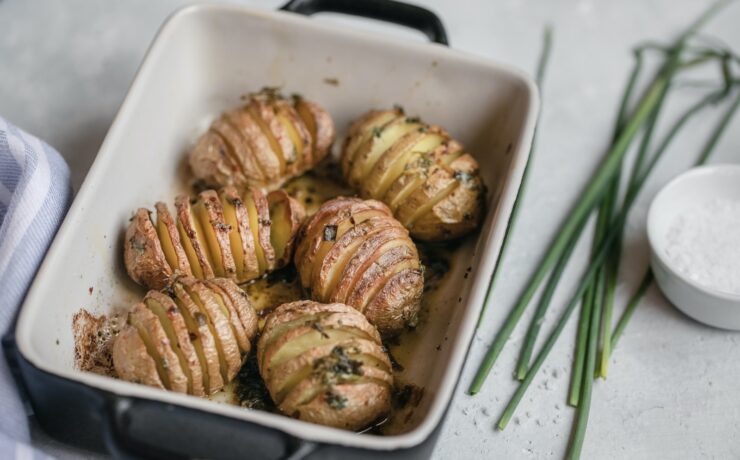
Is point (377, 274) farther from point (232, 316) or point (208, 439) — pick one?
point (208, 439)

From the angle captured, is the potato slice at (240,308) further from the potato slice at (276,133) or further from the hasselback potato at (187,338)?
the potato slice at (276,133)

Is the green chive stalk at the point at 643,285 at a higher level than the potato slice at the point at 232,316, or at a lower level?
lower

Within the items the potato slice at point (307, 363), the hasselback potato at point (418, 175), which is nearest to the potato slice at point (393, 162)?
the hasselback potato at point (418, 175)

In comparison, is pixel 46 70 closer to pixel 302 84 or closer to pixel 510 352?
pixel 302 84

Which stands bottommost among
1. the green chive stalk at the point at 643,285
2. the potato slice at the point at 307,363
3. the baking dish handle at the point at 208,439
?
the green chive stalk at the point at 643,285

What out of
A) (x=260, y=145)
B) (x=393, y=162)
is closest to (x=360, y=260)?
(x=393, y=162)

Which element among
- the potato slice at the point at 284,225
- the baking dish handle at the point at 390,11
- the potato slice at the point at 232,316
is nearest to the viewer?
the potato slice at the point at 232,316

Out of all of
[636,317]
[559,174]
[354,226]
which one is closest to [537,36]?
[559,174]
